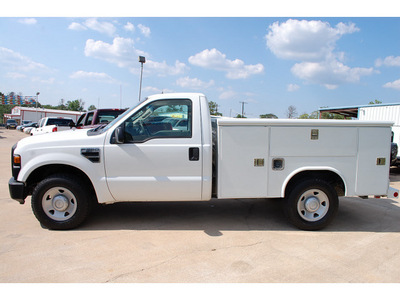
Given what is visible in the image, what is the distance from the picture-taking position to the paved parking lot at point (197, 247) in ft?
10.6

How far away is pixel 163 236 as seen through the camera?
4277 mm

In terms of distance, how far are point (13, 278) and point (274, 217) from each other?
155 inches

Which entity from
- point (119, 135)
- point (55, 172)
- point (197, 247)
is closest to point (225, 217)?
point (197, 247)

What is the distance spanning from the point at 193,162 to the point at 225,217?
1.45 m

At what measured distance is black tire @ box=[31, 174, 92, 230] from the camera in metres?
4.33

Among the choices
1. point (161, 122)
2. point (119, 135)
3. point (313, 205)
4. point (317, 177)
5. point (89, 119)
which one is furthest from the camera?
point (89, 119)

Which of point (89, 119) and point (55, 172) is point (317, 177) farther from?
point (89, 119)

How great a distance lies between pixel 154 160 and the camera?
4297mm

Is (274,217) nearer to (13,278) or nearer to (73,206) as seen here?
(73,206)

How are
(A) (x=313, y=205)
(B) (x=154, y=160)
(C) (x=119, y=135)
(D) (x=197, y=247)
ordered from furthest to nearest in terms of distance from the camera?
(A) (x=313, y=205) → (B) (x=154, y=160) → (C) (x=119, y=135) → (D) (x=197, y=247)

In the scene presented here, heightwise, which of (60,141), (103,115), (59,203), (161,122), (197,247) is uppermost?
(103,115)

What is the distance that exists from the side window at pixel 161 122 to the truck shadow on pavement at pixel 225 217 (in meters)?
1.47

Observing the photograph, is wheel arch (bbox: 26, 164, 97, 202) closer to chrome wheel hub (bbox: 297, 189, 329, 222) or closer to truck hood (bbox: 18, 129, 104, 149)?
truck hood (bbox: 18, 129, 104, 149)

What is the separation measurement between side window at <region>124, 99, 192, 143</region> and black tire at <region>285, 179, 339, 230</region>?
6.19ft
